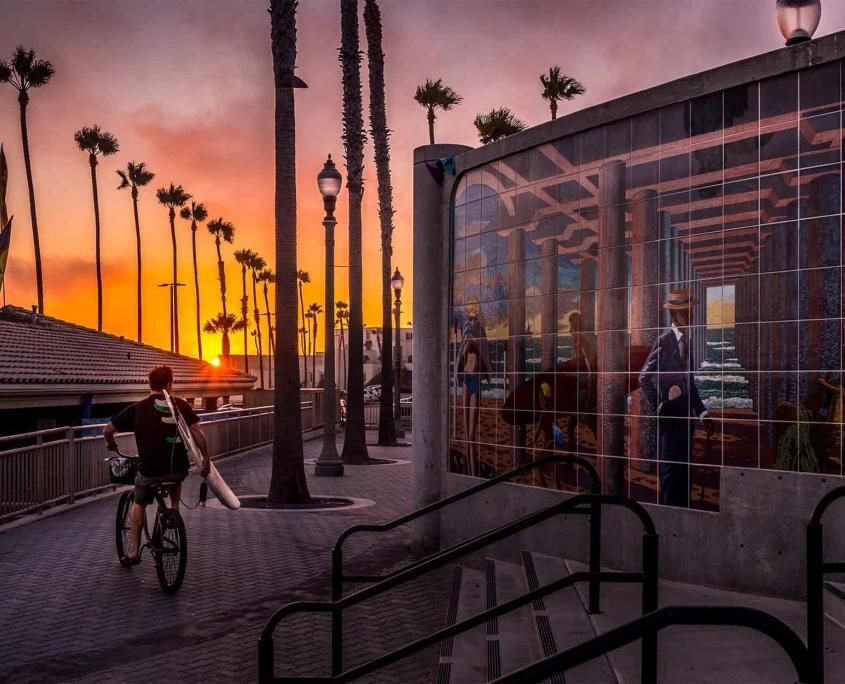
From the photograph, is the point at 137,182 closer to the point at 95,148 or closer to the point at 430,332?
the point at 95,148

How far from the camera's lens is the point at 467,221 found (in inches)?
420

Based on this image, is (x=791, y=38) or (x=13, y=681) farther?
(x=791, y=38)

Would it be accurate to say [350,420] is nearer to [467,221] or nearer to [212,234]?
[467,221]

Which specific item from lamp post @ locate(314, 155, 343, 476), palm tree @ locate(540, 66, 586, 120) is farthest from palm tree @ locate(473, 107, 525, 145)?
lamp post @ locate(314, 155, 343, 476)

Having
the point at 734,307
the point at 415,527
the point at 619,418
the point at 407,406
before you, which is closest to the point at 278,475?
the point at 415,527

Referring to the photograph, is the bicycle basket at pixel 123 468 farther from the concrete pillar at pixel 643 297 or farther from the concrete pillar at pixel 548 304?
the concrete pillar at pixel 643 297

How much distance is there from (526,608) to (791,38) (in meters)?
5.01

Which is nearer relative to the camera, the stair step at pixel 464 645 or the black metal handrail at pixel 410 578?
the black metal handrail at pixel 410 578

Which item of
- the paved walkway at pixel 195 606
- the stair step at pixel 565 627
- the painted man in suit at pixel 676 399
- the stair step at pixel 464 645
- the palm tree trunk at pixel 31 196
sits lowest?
the paved walkway at pixel 195 606

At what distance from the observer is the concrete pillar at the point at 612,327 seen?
8484 millimetres

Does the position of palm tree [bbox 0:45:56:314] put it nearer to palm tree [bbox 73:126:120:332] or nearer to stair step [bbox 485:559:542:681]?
palm tree [bbox 73:126:120:332]

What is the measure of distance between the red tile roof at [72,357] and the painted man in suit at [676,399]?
20293mm

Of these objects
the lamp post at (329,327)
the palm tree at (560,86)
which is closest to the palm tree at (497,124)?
the palm tree at (560,86)

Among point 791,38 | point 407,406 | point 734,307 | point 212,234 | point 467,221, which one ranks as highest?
point 212,234
